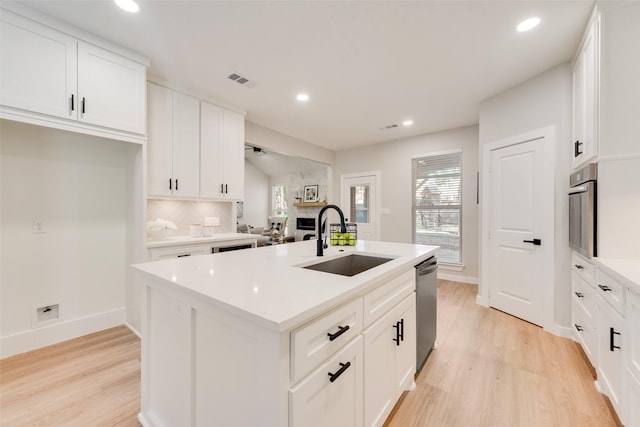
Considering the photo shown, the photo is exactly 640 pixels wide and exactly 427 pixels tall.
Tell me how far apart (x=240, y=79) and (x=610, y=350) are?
365 centimetres

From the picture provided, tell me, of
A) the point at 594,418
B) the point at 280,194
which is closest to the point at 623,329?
the point at 594,418

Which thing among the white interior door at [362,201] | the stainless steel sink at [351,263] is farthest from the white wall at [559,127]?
the white interior door at [362,201]

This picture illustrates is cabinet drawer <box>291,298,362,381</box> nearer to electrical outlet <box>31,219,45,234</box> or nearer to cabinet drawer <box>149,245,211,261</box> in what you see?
cabinet drawer <box>149,245,211,261</box>

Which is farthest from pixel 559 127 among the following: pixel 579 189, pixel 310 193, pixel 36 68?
pixel 310 193

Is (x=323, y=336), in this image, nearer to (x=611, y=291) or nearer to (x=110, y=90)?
(x=611, y=291)

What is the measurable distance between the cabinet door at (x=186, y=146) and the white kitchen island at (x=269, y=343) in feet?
5.44

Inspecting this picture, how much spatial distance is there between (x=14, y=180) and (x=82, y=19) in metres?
1.46

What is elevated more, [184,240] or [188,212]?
[188,212]

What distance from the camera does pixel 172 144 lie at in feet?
9.30

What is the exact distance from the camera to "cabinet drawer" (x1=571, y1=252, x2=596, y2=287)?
1907mm

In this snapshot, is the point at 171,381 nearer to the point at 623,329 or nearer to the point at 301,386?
the point at 301,386

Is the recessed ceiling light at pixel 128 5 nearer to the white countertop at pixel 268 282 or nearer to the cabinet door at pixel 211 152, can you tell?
the cabinet door at pixel 211 152

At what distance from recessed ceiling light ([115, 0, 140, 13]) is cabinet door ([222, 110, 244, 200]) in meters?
1.48

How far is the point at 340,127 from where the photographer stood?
443 centimetres
